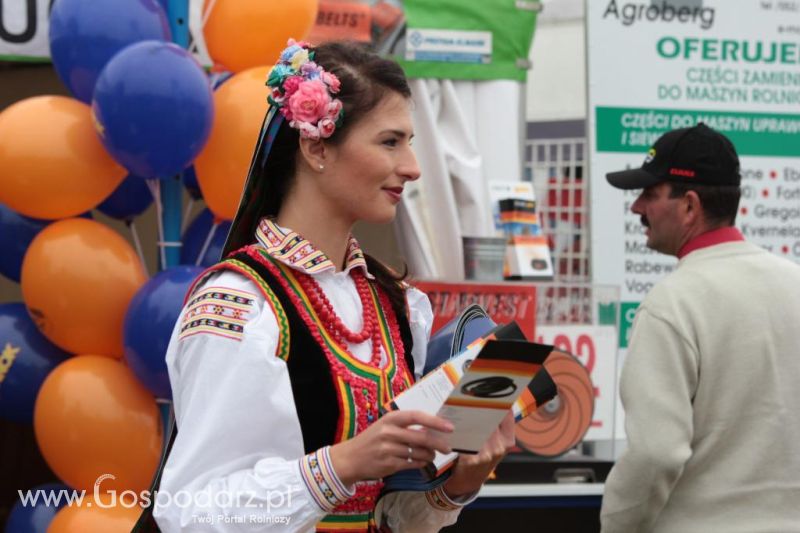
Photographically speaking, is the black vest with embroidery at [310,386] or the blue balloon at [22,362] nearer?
the black vest with embroidery at [310,386]

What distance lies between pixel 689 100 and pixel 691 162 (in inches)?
77.4

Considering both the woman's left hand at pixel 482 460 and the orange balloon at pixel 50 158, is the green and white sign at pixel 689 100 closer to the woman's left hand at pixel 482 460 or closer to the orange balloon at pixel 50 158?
the orange balloon at pixel 50 158

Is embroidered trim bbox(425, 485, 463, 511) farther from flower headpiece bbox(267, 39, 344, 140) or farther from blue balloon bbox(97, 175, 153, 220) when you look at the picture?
blue balloon bbox(97, 175, 153, 220)

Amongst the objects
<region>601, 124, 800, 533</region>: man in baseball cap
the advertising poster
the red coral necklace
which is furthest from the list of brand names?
the red coral necklace

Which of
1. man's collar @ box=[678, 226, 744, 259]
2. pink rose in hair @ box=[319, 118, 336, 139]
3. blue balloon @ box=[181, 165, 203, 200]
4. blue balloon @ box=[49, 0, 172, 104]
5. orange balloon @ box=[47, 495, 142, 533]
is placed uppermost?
blue balloon @ box=[49, 0, 172, 104]

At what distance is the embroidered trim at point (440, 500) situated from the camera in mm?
1791

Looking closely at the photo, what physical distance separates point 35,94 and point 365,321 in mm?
3055

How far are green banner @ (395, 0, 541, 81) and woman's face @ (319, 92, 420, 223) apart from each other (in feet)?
8.42

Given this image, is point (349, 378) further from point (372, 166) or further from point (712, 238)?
point (712, 238)

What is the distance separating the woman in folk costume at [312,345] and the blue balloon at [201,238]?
1.52 metres

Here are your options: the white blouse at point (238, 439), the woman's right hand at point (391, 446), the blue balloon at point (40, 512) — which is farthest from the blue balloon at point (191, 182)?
the woman's right hand at point (391, 446)

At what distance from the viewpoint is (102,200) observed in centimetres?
336

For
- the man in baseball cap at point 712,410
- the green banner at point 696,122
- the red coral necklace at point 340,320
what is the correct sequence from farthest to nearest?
1. the green banner at point 696,122
2. the man in baseball cap at point 712,410
3. the red coral necklace at point 340,320

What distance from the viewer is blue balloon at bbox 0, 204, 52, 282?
3424 mm
